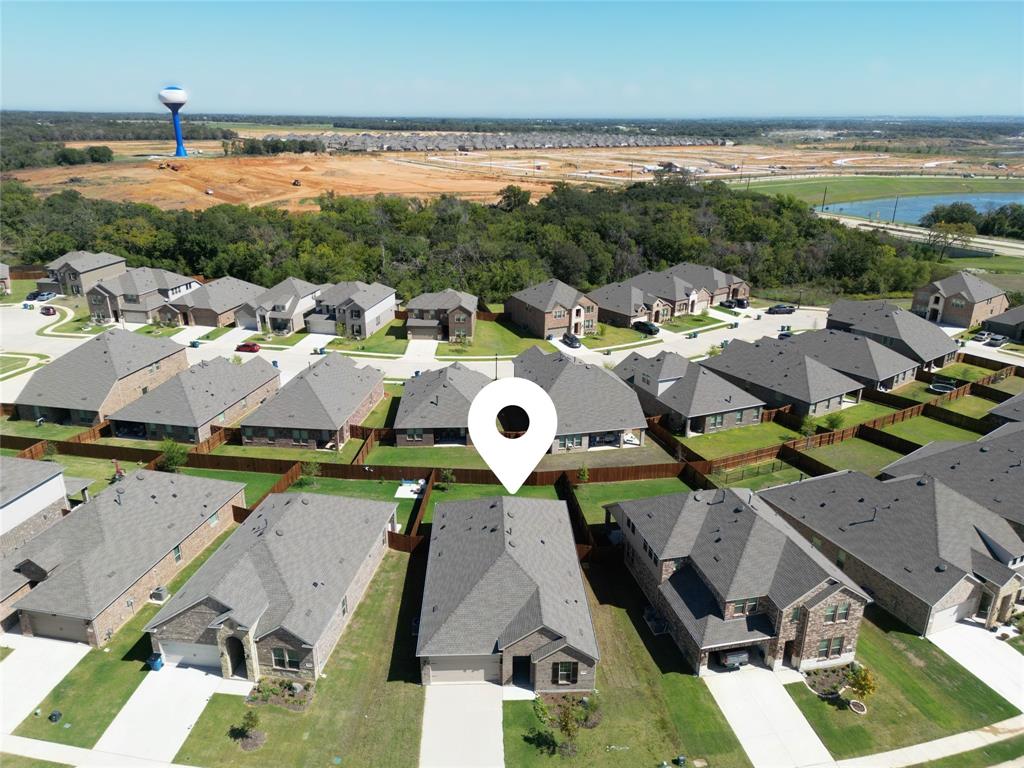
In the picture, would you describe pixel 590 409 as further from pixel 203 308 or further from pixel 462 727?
pixel 203 308

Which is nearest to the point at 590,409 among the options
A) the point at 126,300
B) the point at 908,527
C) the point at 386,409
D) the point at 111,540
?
the point at 386,409

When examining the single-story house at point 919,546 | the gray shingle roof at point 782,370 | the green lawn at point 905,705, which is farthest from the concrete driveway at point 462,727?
the gray shingle roof at point 782,370

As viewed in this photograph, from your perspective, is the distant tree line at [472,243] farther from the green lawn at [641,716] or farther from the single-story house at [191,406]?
Answer: the green lawn at [641,716]

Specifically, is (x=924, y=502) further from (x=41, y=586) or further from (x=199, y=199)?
(x=199, y=199)

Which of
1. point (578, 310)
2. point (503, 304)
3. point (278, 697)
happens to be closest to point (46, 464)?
point (278, 697)

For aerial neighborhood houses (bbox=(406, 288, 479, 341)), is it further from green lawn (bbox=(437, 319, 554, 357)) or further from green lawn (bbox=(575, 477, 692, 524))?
green lawn (bbox=(575, 477, 692, 524))

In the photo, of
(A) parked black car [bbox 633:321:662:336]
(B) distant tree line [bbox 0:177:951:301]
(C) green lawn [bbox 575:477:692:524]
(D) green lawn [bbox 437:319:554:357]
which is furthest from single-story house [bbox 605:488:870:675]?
(B) distant tree line [bbox 0:177:951:301]
